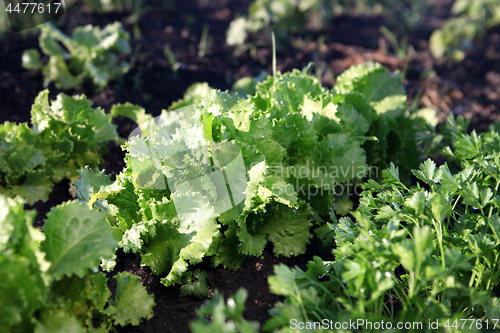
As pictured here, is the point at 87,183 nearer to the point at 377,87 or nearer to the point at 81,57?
the point at 81,57

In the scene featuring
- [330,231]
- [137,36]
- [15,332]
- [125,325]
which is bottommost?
[330,231]

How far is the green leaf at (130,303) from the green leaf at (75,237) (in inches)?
10.2

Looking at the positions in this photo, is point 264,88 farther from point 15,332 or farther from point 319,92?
point 15,332

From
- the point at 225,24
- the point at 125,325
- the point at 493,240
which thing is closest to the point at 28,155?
the point at 125,325

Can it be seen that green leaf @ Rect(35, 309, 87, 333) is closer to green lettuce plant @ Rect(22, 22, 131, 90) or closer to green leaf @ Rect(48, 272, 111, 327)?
green leaf @ Rect(48, 272, 111, 327)

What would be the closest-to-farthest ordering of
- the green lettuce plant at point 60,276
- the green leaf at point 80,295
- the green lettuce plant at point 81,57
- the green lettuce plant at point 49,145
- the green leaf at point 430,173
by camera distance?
the green lettuce plant at point 60,276 < the green leaf at point 80,295 < the green leaf at point 430,173 < the green lettuce plant at point 49,145 < the green lettuce plant at point 81,57

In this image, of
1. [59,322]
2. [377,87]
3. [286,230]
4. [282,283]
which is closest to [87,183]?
[59,322]

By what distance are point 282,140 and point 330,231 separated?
22.3 inches

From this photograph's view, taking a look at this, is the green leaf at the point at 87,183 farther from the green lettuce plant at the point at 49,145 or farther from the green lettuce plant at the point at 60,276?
the green lettuce plant at the point at 60,276

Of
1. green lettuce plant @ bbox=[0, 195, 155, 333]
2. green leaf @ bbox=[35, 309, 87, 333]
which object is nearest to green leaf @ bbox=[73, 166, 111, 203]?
green lettuce plant @ bbox=[0, 195, 155, 333]

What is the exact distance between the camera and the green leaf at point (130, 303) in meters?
1.55

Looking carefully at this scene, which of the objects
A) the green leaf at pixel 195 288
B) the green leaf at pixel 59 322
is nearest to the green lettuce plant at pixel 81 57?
the green leaf at pixel 195 288

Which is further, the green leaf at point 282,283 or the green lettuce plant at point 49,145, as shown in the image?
the green lettuce plant at point 49,145

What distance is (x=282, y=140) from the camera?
2.12 meters
